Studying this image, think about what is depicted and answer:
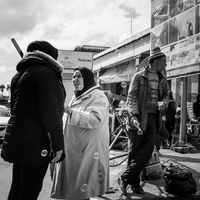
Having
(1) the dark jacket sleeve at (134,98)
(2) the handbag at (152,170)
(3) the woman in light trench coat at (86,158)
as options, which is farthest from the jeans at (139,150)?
(2) the handbag at (152,170)

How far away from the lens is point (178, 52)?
7.44 metres

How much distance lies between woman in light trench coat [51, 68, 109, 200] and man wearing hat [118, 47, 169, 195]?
55 cm

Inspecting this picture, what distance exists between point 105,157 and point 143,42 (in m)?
11.8

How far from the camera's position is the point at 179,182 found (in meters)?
3.52

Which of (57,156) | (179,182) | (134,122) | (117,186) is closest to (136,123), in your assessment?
(134,122)

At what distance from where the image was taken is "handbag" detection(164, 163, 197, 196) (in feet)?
11.4

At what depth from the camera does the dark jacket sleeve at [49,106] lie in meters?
2.04

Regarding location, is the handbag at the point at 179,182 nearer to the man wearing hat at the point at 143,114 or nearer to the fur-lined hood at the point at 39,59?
the man wearing hat at the point at 143,114

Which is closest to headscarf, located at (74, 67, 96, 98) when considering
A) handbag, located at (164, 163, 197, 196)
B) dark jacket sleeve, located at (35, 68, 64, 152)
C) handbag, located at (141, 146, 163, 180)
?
dark jacket sleeve, located at (35, 68, 64, 152)

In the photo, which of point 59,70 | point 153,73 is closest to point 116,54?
point 153,73

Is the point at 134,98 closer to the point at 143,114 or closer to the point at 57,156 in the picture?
the point at 143,114

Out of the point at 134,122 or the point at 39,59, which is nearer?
the point at 39,59

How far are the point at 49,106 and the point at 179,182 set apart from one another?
228 centimetres

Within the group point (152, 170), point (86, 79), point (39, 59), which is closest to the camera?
point (39, 59)
